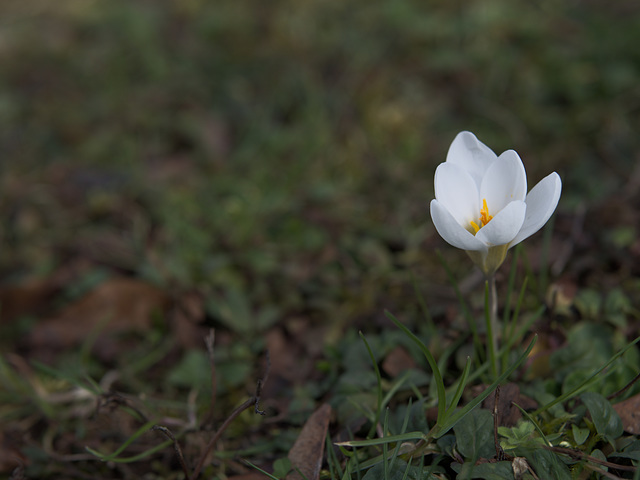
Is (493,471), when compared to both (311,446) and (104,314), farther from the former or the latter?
(104,314)

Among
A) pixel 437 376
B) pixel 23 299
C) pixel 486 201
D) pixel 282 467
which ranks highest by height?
pixel 486 201

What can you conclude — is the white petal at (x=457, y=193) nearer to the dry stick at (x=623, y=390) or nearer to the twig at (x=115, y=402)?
the dry stick at (x=623, y=390)

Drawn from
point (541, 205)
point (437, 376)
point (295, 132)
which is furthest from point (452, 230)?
point (295, 132)

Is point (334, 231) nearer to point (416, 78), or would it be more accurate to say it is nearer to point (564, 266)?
point (564, 266)

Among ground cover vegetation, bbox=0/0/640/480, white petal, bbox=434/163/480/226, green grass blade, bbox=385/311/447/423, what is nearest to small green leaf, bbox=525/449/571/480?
ground cover vegetation, bbox=0/0/640/480

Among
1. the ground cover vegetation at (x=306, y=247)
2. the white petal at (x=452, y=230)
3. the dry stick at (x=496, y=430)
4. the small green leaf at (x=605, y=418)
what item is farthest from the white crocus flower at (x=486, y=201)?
the small green leaf at (x=605, y=418)

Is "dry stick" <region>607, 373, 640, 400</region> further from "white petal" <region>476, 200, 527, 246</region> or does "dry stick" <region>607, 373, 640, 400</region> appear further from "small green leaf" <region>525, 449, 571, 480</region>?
"white petal" <region>476, 200, 527, 246</region>
